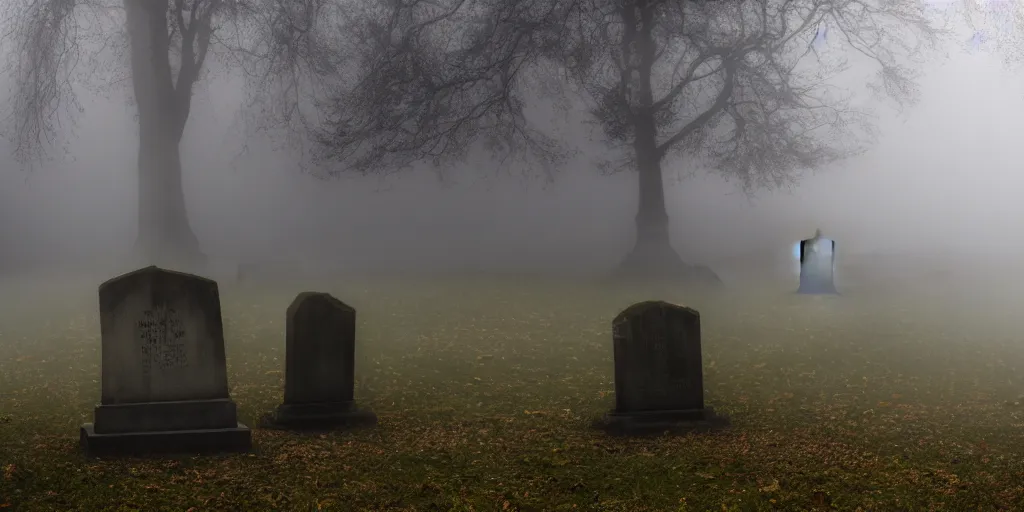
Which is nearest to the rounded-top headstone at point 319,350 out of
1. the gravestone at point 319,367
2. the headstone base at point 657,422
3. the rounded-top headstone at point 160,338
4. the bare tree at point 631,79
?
the gravestone at point 319,367

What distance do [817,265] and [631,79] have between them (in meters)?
5.76

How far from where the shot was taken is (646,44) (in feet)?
73.4

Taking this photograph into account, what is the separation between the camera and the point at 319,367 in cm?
969

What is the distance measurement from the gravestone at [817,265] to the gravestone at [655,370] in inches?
438

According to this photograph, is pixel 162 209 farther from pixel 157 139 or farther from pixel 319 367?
pixel 319 367

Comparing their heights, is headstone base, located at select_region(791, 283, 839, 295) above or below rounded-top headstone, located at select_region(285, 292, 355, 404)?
above

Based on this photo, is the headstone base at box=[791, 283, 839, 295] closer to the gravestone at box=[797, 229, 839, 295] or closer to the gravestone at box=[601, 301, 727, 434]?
the gravestone at box=[797, 229, 839, 295]

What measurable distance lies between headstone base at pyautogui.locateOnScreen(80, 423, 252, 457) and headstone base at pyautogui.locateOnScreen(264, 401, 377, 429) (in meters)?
0.89

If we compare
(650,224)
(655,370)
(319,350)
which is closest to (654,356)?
(655,370)

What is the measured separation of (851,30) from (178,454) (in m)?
19.1

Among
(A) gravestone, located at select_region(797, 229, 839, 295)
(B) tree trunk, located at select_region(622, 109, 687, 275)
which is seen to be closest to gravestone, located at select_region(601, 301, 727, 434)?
(A) gravestone, located at select_region(797, 229, 839, 295)

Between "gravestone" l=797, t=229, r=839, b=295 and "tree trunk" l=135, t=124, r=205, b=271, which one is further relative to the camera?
"tree trunk" l=135, t=124, r=205, b=271

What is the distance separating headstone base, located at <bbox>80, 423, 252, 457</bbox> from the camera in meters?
8.29

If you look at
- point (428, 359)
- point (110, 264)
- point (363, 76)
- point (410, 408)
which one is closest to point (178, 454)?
point (410, 408)
